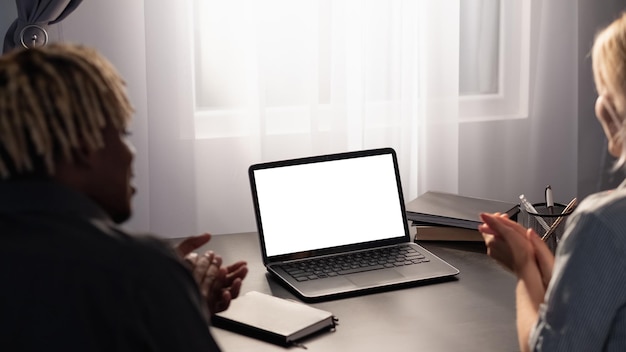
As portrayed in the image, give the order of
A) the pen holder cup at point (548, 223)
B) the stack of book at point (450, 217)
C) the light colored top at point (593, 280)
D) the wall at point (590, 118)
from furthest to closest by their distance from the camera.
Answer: the wall at point (590, 118) < the stack of book at point (450, 217) < the pen holder cup at point (548, 223) < the light colored top at point (593, 280)

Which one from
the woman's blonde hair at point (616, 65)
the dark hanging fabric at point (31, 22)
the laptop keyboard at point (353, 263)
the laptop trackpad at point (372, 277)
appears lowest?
the laptop trackpad at point (372, 277)

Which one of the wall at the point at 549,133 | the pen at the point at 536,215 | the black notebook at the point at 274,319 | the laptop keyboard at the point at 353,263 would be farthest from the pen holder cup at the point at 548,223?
the wall at the point at 549,133

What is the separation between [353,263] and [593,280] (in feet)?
2.41

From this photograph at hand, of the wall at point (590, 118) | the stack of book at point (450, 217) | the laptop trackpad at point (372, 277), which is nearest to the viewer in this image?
the laptop trackpad at point (372, 277)

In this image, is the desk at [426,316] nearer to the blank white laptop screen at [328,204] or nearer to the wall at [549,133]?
the blank white laptop screen at [328,204]

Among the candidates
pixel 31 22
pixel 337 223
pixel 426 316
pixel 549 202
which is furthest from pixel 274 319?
pixel 31 22

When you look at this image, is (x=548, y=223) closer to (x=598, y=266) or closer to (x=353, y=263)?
(x=353, y=263)

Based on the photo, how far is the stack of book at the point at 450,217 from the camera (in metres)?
2.22

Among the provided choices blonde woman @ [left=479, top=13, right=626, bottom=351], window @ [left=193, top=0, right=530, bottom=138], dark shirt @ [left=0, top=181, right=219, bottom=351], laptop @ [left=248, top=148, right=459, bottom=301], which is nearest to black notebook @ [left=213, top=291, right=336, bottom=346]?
laptop @ [left=248, top=148, right=459, bottom=301]

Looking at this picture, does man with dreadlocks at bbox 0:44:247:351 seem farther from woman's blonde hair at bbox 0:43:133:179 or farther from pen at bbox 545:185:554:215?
pen at bbox 545:185:554:215

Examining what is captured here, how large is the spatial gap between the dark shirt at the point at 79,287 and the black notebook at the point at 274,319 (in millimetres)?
628

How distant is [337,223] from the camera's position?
2.11 meters

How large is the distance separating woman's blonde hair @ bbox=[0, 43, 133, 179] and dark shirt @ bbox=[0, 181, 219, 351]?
0.05 m

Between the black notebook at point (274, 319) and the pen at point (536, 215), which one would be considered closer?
the black notebook at point (274, 319)
